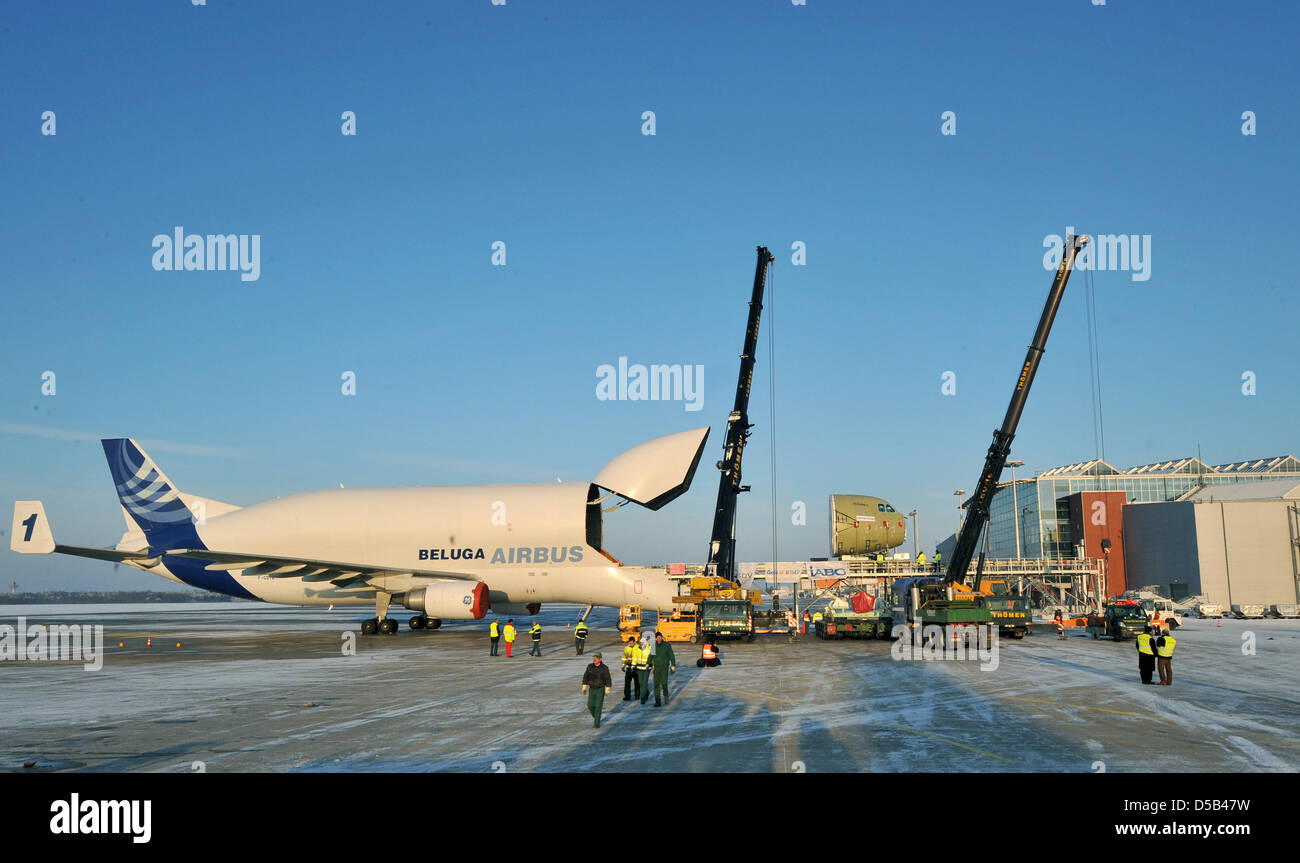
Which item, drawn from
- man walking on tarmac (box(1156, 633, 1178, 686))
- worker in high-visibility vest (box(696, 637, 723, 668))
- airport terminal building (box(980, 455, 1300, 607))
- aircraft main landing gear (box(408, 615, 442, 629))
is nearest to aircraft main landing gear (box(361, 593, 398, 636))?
aircraft main landing gear (box(408, 615, 442, 629))

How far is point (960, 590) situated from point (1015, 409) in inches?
350

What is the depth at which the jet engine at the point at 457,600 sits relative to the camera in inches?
1442

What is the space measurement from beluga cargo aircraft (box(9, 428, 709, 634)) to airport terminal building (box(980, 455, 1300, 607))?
38.7 m

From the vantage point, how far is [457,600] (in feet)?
120

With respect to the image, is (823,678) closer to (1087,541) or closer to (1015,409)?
(1015,409)

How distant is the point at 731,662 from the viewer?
27.3m

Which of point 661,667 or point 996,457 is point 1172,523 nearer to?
point 996,457

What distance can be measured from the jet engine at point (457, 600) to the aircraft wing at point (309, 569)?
2.68 metres

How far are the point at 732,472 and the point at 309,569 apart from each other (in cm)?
2136

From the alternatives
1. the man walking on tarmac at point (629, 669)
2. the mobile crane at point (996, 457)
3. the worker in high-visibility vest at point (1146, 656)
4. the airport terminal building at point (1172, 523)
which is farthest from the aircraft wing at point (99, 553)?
the airport terminal building at point (1172, 523)

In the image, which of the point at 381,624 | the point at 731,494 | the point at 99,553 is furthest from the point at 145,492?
the point at 731,494

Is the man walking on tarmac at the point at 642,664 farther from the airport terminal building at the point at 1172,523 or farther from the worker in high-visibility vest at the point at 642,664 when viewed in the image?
the airport terminal building at the point at 1172,523

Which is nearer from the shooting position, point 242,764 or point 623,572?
point 242,764
